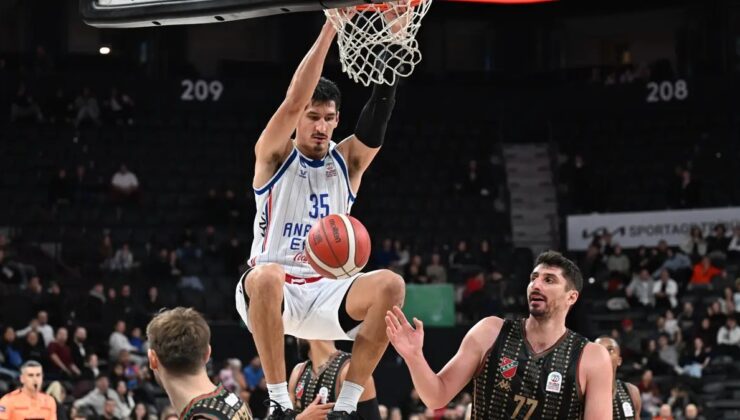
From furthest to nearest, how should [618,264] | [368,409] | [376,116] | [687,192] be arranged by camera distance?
[687,192]
[618,264]
[368,409]
[376,116]

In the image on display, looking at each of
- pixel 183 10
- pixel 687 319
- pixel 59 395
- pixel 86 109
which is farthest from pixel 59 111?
pixel 183 10

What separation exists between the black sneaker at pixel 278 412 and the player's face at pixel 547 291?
139 centimetres

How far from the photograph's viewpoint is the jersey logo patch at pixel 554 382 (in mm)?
6641

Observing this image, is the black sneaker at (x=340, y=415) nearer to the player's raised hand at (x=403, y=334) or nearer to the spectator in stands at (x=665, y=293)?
the player's raised hand at (x=403, y=334)

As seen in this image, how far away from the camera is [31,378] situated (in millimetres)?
11555

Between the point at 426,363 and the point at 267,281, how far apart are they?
936 mm

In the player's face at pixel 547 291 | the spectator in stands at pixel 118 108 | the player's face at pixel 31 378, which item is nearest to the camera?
the player's face at pixel 547 291

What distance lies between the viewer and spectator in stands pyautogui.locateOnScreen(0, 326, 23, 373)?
51.3 feet

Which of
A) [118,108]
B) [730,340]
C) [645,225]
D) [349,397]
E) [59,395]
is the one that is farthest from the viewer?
[118,108]

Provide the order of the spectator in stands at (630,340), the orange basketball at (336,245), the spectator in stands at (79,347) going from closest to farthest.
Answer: the orange basketball at (336,245) < the spectator in stands at (79,347) < the spectator in stands at (630,340)

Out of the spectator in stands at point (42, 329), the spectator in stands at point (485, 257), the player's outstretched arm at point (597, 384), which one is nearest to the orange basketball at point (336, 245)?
the player's outstretched arm at point (597, 384)

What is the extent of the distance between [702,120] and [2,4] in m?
14.3

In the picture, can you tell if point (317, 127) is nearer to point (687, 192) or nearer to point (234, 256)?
point (234, 256)

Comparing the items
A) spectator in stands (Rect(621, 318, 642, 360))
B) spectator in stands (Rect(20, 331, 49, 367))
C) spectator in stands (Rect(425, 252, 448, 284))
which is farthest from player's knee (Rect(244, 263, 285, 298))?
spectator in stands (Rect(425, 252, 448, 284))
